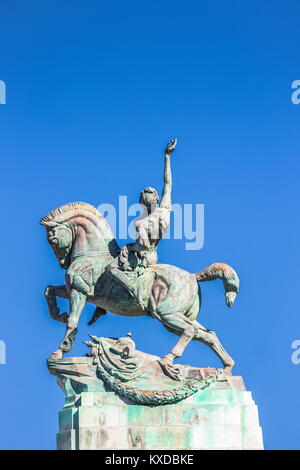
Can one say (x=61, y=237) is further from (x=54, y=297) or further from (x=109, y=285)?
(x=109, y=285)

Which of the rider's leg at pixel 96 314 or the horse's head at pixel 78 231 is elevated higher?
the horse's head at pixel 78 231

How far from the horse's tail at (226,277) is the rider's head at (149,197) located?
1.67m

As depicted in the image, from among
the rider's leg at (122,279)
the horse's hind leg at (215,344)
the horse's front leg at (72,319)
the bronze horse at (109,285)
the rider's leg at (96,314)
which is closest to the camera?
the rider's leg at (122,279)

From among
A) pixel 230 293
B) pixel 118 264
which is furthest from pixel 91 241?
pixel 230 293

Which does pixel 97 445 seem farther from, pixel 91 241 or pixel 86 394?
pixel 91 241

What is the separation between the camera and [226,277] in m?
27.2

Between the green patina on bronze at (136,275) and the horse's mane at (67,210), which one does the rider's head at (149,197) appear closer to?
the green patina on bronze at (136,275)

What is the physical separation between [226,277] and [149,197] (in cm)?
217

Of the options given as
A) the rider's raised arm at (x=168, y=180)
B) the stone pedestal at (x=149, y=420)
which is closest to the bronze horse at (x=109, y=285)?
the stone pedestal at (x=149, y=420)

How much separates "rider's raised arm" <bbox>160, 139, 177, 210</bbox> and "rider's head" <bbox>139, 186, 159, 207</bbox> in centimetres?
21

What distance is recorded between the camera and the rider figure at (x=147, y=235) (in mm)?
26594

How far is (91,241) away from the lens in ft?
88.9
